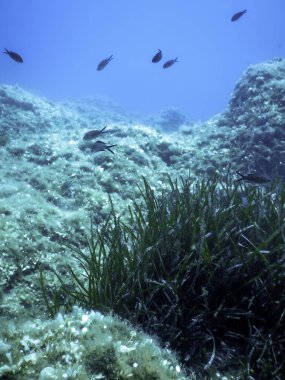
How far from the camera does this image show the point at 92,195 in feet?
22.9

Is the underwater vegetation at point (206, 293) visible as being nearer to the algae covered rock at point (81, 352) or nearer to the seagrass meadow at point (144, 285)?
the seagrass meadow at point (144, 285)

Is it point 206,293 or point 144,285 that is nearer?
point 206,293

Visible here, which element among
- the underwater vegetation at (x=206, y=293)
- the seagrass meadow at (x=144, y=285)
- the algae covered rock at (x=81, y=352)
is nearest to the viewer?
the algae covered rock at (x=81, y=352)

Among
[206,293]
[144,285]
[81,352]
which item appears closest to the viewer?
[81,352]

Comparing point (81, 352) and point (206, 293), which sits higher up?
point (206, 293)

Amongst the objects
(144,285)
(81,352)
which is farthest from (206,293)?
(81,352)

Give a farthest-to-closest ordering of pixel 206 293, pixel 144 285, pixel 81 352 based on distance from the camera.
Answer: pixel 144 285 < pixel 206 293 < pixel 81 352

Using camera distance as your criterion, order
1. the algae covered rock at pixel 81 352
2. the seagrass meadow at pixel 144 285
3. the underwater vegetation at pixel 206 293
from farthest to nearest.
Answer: the underwater vegetation at pixel 206 293 < the seagrass meadow at pixel 144 285 < the algae covered rock at pixel 81 352

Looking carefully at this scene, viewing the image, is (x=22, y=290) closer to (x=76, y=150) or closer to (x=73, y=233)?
(x=73, y=233)

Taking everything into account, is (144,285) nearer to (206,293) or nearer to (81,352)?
(206,293)

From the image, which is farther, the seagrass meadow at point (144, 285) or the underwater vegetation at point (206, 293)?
the underwater vegetation at point (206, 293)

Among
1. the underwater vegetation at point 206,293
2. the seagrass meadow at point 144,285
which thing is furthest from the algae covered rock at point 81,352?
the underwater vegetation at point 206,293

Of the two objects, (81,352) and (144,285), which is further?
(144,285)

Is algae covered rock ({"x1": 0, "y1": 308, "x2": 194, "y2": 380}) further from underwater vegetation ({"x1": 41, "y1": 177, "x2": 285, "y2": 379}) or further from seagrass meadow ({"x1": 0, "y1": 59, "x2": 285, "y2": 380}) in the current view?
underwater vegetation ({"x1": 41, "y1": 177, "x2": 285, "y2": 379})
